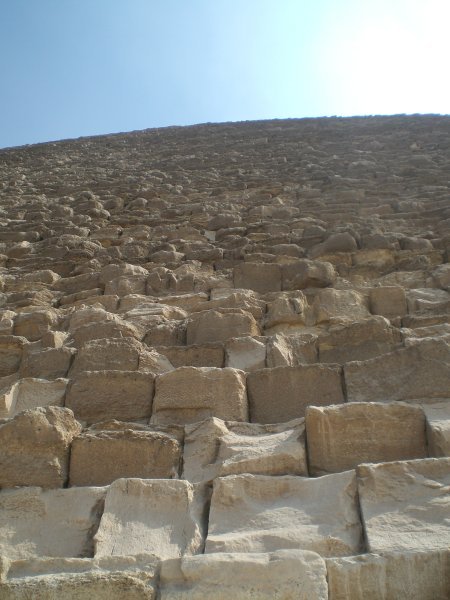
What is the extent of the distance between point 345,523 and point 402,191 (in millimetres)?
5602

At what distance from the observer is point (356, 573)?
7.20 feet

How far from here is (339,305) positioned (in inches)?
177

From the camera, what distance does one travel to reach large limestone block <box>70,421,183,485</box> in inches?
118

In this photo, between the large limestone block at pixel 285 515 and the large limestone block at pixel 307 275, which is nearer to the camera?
the large limestone block at pixel 285 515

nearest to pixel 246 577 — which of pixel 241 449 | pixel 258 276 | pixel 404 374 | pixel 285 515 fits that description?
pixel 285 515

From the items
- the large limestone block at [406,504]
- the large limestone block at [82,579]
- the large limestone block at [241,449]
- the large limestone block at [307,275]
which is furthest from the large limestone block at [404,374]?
the large limestone block at [307,275]

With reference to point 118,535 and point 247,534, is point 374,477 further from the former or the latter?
point 118,535

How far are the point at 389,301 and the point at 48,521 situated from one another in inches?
97.5

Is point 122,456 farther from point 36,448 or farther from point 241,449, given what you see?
point 241,449

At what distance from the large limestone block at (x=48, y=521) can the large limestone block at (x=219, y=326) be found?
144 cm

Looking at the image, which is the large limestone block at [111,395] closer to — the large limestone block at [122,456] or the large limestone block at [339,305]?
the large limestone block at [122,456]

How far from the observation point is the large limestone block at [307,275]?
16.2 ft

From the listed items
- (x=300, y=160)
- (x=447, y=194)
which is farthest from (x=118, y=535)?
(x=300, y=160)

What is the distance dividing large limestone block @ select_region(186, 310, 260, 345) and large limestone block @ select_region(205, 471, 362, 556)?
4.85 feet
